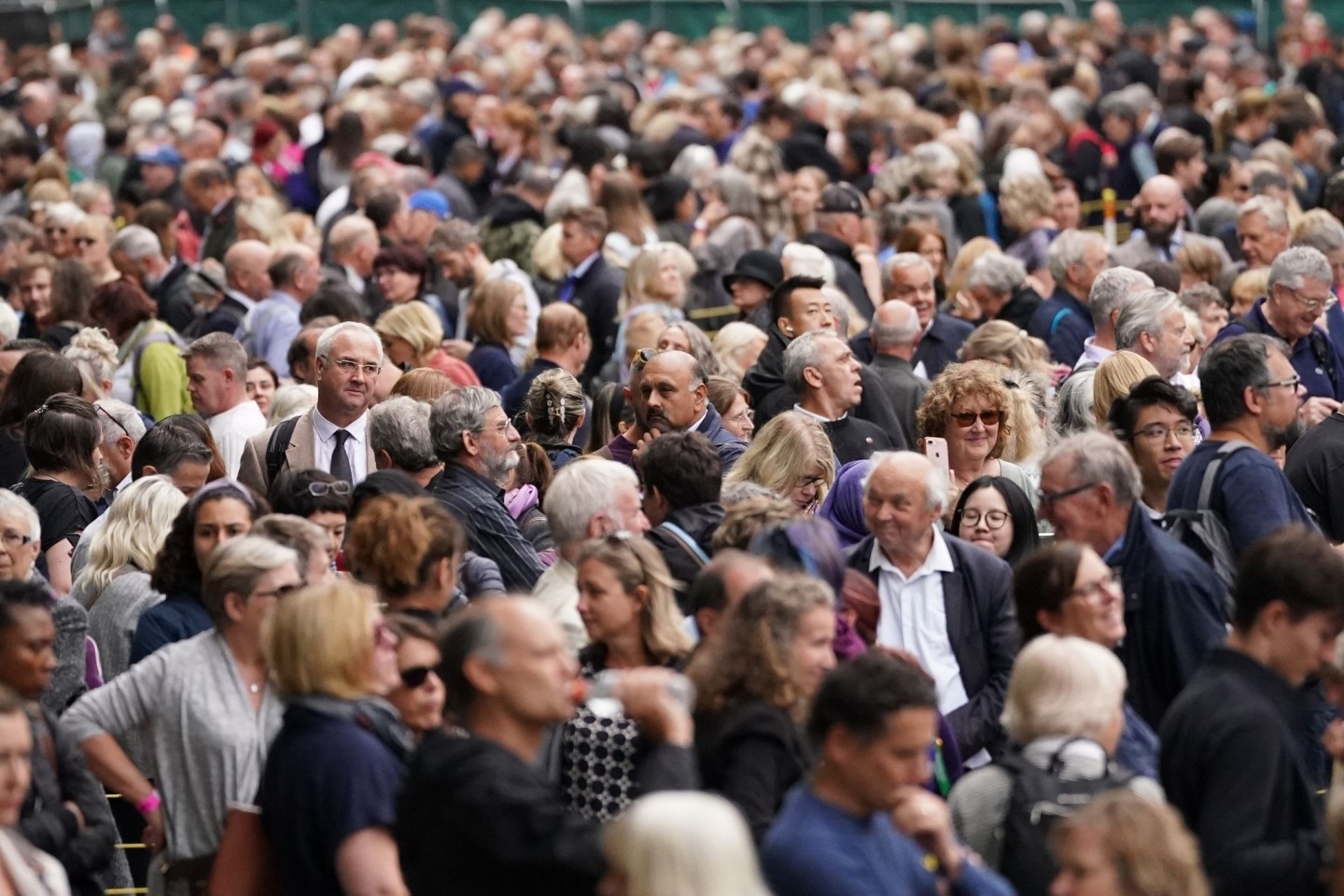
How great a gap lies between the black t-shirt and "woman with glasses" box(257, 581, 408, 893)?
344cm

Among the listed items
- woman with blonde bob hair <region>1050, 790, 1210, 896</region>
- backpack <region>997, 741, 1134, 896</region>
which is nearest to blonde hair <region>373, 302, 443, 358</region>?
backpack <region>997, 741, 1134, 896</region>

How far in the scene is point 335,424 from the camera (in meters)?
9.65

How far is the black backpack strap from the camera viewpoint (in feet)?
31.6

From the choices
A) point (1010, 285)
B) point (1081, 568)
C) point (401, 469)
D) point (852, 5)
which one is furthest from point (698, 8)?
point (1081, 568)

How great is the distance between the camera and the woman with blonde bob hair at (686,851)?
13.8ft

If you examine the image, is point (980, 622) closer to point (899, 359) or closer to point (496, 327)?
point (899, 359)

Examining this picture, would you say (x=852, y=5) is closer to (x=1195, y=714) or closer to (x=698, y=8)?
(x=698, y=8)

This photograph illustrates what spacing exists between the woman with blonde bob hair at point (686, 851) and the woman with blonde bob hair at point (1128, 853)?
0.77m

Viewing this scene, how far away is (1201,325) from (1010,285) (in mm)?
1827

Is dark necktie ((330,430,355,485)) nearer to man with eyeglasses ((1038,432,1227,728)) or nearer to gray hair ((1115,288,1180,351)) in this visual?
gray hair ((1115,288,1180,351))

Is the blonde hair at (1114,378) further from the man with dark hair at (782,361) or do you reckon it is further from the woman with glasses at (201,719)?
the woman with glasses at (201,719)

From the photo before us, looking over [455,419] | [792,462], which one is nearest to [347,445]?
[455,419]

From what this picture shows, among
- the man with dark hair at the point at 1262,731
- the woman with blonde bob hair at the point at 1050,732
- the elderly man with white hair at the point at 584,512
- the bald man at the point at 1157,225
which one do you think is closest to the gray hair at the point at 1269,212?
the bald man at the point at 1157,225

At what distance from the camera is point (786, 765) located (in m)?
5.51
